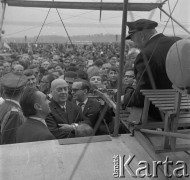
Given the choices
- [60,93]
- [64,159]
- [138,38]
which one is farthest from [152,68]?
[60,93]

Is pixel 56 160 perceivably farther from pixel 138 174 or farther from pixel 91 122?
pixel 91 122

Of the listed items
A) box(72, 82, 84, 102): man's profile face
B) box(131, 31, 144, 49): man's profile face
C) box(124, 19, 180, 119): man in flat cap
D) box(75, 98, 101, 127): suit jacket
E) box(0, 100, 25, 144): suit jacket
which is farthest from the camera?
box(72, 82, 84, 102): man's profile face

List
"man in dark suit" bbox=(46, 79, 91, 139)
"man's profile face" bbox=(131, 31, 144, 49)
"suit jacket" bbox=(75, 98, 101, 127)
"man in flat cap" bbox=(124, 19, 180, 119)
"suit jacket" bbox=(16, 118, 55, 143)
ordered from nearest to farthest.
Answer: "suit jacket" bbox=(16, 118, 55, 143)
"man in flat cap" bbox=(124, 19, 180, 119)
"man's profile face" bbox=(131, 31, 144, 49)
"man in dark suit" bbox=(46, 79, 91, 139)
"suit jacket" bbox=(75, 98, 101, 127)

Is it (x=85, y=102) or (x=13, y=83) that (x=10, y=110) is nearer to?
(x=13, y=83)

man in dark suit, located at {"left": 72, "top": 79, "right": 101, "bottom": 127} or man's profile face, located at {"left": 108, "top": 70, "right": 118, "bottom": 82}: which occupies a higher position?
man's profile face, located at {"left": 108, "top": 70, "right": 118, "bottom": 82}

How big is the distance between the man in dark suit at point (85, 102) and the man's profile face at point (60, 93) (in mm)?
260

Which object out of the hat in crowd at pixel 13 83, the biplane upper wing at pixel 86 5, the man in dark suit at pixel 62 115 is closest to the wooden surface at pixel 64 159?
the man in dark suit at pixel 62 115

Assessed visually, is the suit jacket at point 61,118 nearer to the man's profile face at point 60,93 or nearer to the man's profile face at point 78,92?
the man's profile face at point 60,93

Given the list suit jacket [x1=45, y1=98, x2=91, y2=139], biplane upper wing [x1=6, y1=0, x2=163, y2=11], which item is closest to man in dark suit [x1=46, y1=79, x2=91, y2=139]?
suit jacket [x1=45, y1=98, x2=91, y2=139]

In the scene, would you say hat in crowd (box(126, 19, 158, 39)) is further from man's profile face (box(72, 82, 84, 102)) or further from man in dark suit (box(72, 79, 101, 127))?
man's profile face (box(72, 82, 84, 102))

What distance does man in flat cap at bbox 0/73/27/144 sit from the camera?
7.88 feet

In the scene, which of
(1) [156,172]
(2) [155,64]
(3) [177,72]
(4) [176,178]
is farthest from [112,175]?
(2) [155,64]

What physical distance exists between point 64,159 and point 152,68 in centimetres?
102

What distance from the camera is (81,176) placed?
160cm
